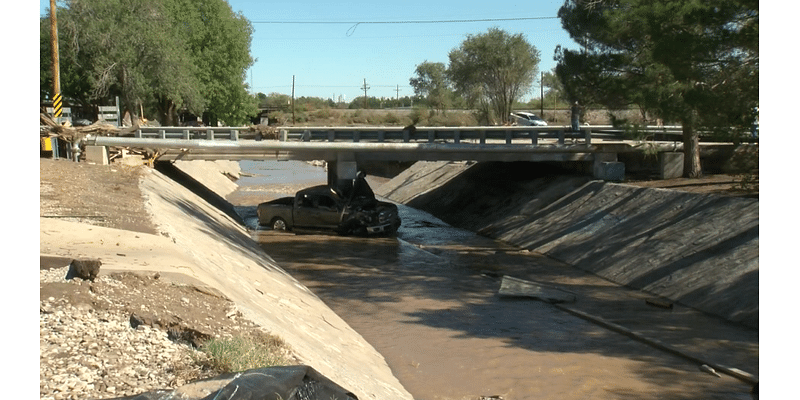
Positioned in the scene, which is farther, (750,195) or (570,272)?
(570,272)

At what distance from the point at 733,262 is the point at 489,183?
58.9ft

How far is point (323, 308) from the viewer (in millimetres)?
16703

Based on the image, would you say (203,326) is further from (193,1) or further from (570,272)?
(193,1)

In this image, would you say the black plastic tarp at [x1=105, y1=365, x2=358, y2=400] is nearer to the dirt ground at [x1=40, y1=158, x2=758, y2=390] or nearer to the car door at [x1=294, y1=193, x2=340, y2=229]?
the dirt ground at [x1=40, y1=158, x2=758, y2=390]

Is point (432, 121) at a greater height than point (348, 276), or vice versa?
point (432, 121)

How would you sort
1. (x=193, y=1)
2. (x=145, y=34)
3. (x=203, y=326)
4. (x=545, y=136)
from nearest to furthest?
1. (x=203, y=326)
2. (x=545, y=136)
3. (x=145, y=34)
4. (x=193, y=1)

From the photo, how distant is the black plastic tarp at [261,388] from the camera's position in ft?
21.8

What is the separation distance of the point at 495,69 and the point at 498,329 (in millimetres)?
62181

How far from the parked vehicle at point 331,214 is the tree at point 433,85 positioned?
71868 millimetres

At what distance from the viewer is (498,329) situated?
52.0ft

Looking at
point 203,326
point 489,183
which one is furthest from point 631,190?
point 203,326

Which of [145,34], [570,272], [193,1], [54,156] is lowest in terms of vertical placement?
[570,272]

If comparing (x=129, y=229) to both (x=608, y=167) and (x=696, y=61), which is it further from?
(x=608, y=167)

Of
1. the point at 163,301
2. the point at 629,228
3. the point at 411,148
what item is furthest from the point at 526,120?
the point at 163,301
